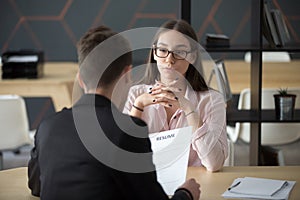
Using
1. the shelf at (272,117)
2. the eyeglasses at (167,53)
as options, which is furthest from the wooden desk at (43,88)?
the eyeglasses at (167,53)

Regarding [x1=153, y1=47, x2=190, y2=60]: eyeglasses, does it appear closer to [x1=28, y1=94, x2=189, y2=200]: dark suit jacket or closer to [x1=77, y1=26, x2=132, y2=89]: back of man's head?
[x1=77, y1=26, x2=132, y2=89]: back of man's head

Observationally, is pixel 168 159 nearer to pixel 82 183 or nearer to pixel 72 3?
pixel 82 183

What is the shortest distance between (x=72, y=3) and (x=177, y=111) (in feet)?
10.1

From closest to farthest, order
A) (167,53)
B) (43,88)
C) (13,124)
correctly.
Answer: (167,53)
(13,124)
(43,88)

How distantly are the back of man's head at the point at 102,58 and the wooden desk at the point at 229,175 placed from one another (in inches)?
20.5

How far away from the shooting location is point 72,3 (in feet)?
17.6

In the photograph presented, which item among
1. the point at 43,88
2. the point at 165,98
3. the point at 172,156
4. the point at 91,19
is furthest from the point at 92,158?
the point at 91,19

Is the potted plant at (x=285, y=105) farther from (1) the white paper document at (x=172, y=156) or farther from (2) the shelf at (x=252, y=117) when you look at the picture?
(1) the white paper document at (x=172, y=156)

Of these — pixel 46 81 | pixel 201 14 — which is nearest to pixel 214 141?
pixel 46 81

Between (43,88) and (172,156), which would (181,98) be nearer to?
(172,156)

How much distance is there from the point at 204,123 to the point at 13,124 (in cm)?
180

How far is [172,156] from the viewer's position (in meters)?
2.07

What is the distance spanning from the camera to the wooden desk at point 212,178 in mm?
2021

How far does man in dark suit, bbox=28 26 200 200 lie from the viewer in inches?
63.5
